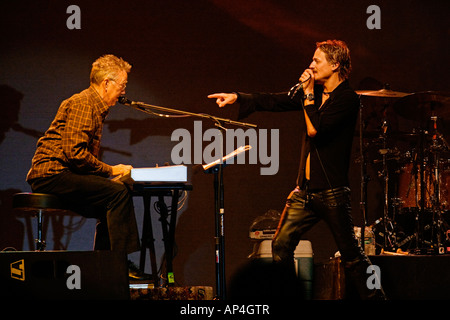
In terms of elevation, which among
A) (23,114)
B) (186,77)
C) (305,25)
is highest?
(305,25)

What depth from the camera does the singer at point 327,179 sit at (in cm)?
354

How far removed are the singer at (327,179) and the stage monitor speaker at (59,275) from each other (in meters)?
1.14

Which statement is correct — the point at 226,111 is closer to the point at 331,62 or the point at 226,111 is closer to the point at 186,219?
the point at 186,219

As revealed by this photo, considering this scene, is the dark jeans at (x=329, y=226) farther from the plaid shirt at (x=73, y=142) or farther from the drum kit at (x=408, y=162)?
the drum kit at (x=408, y=162)

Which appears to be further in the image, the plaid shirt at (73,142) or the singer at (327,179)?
the plaid shirt at (73,142)

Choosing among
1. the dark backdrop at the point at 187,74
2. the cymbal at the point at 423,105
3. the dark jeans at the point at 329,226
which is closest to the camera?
the dark jeans at the point at 329,226

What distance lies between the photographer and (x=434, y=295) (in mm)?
3723

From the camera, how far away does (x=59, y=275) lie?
3232 mm

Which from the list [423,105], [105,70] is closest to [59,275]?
[105,70]

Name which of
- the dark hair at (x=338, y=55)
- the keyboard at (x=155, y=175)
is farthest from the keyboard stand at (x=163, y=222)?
the dark hair at (x=338, y=55)

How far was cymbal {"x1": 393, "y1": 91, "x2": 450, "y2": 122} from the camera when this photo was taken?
535 centimetres

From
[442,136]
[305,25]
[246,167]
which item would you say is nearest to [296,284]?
[246,167]
